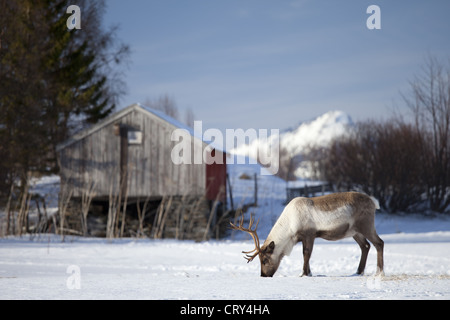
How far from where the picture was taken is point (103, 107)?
29.0 metres

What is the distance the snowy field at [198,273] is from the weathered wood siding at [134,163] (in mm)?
4924

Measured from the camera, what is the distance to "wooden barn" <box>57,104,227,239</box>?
67.7ft

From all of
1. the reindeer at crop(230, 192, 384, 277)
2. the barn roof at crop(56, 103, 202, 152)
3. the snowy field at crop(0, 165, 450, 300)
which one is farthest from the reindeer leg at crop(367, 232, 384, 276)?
the barn roof at crop(56, 103, 202, 152)

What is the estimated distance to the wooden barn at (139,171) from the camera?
20.6 m

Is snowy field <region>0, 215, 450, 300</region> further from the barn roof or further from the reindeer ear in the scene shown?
the barn roof

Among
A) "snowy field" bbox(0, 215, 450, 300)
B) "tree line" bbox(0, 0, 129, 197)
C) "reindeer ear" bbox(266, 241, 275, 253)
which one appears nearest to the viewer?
"snowy field" bbox(0, 215, 450, 300)

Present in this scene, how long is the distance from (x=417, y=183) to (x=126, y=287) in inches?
835

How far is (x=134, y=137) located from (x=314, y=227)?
15.5 metres

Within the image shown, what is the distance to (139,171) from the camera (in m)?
21.2

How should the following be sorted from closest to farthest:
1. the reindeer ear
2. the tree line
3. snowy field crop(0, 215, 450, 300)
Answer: snowy field crop(0, 215, 450, 300) → the reindeer ear → the tree line

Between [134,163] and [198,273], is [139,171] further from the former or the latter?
[198,273]

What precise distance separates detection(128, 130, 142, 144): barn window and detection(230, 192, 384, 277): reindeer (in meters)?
15.1
